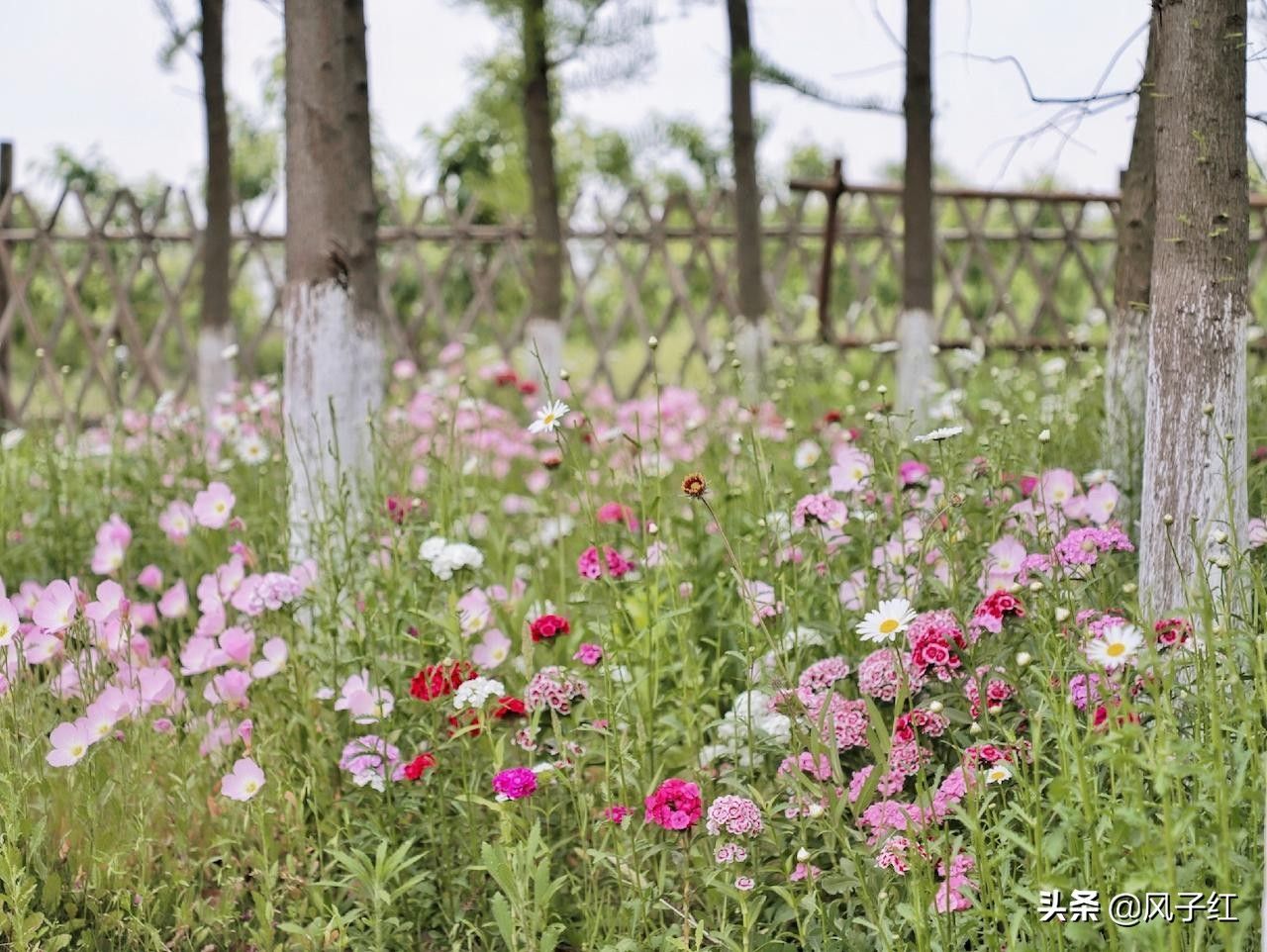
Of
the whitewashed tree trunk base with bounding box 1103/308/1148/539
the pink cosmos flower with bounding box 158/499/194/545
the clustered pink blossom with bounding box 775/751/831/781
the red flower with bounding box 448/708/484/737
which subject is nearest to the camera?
the clustered pink blossom with bounding box 775/751/831/781

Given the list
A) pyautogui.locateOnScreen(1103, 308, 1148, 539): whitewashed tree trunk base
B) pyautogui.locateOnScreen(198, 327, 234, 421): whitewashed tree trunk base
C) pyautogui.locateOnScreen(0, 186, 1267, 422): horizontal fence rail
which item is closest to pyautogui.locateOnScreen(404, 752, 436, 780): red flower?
pyautogui.locateOnScreen(1103, 308, 1148, 539): whitewashed tree trunk base

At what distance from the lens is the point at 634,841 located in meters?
2.03

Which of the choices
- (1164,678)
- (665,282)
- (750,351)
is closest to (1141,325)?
(1164,678)

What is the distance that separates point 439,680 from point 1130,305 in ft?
5.93

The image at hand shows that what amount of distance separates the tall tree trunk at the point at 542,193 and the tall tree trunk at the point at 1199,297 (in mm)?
3649

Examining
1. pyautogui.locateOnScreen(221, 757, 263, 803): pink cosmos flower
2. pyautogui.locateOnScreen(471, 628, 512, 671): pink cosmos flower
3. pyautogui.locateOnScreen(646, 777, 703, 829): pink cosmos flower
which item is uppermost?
pyautogui.locateOnScreen(471, 628, 512, 671): pink cosmos flower

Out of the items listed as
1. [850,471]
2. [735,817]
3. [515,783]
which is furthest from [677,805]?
[850,471]

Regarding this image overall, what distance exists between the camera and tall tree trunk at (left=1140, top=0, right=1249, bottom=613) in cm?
228

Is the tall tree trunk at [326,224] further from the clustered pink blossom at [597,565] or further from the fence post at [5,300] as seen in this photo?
the fence post at [5,300]

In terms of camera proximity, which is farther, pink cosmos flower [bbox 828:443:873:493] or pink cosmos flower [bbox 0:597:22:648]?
pink cosmos flower [bbox 828:443:873:493]

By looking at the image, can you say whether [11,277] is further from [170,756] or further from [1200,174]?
[1200,174]

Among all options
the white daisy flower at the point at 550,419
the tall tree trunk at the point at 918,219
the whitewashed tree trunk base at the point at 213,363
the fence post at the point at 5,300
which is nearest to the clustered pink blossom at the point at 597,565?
the white daisy flower at the point at 550,419

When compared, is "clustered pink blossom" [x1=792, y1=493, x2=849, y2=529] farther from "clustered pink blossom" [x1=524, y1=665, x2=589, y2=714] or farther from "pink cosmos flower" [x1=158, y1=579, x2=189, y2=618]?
"pink cosmos flower" [x1=158, y1=579, x2=189, y2=618]

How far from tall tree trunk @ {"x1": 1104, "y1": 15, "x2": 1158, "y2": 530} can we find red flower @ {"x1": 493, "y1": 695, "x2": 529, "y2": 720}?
5.09 feet
